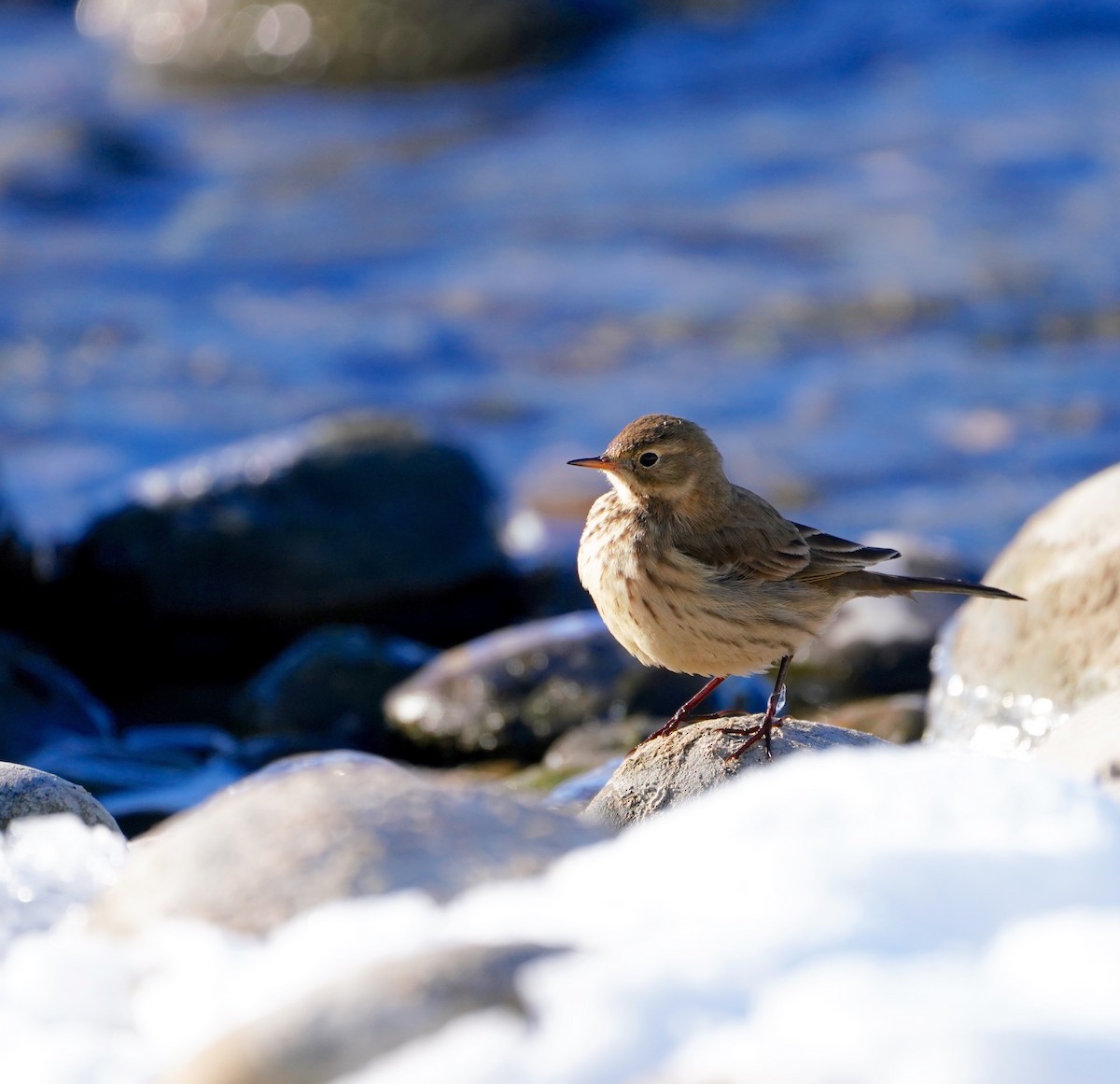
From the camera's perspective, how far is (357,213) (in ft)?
62.3

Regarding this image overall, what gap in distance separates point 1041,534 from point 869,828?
4172 mm

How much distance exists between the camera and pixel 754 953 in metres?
3.13

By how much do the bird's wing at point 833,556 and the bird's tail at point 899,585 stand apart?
0.14 feet

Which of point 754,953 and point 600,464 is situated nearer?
point 754,953

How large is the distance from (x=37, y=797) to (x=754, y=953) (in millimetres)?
2523

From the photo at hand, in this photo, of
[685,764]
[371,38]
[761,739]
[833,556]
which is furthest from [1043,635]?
[371,38]

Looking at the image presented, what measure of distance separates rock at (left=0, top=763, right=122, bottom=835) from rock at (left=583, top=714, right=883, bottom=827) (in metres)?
1.51

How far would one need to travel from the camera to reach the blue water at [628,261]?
14.1 metres

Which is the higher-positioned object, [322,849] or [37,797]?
[37,797]

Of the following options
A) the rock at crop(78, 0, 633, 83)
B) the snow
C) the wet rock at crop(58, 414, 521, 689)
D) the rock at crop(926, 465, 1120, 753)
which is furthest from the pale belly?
the rock at crop(78, 0, 633, 83)

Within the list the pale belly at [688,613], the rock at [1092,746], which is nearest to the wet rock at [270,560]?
the pale belly at [688,613]

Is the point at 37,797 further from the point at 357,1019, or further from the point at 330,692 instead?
the point at 330,692

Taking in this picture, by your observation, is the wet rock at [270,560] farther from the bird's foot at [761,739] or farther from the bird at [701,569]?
the bird's foot at [761,739]

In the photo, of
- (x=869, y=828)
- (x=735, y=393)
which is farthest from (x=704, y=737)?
(x=735, y=393)
